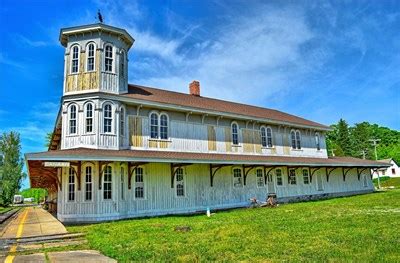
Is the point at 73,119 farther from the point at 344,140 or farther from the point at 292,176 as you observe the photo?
the point at 344,140

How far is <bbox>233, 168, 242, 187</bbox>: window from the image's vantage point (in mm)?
20531

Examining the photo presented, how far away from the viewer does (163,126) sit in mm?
18359

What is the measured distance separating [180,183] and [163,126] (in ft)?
10.7

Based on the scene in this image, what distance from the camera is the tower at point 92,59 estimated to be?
1681 cm

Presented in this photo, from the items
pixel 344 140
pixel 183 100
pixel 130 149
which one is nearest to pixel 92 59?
pixel 130 149

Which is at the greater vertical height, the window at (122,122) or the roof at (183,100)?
the roof at (183,100)

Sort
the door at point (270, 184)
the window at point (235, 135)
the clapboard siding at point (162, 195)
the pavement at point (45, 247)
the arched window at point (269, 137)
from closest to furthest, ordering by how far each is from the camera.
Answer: the pavement at point (45, 247) < the clapboard siding at point (162, 195) < the window at point (235, 135) < the door at point (270, 184) < the arched window at point (269, 137)

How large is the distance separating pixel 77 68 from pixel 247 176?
1191 centimetres

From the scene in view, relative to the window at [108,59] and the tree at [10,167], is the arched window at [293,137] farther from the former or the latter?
the tree at [10,167]

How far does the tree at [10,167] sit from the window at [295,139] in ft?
123

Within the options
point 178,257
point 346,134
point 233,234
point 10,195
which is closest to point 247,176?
point 233,234

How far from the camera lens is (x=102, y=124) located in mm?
16094

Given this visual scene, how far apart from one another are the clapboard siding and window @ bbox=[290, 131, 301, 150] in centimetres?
317

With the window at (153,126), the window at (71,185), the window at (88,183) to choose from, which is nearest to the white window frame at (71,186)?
the window at (71,185)
